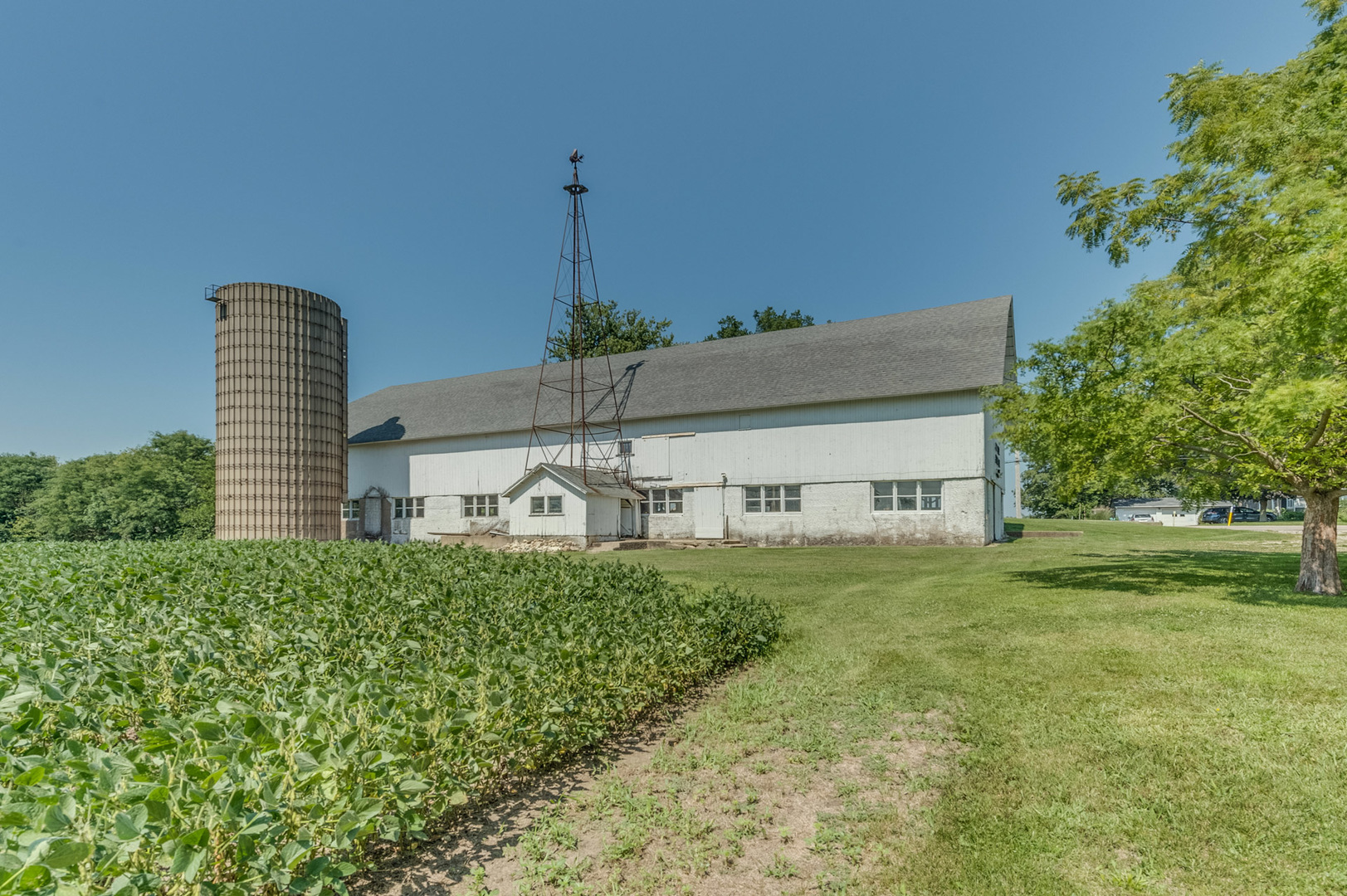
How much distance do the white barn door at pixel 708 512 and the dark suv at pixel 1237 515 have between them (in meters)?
59.4

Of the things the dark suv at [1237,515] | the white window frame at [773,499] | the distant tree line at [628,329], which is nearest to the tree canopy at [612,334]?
the distant tree line at [628,329]

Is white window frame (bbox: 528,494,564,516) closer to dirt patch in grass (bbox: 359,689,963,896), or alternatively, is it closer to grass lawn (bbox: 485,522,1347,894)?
grass lawn (bbox: 485,522,1347,894)

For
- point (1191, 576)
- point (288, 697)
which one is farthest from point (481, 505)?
point (288, 697)

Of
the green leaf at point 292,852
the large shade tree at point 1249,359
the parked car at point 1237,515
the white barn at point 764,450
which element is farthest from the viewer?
the parked car at point 1237,515

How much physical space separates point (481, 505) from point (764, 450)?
13770 mm

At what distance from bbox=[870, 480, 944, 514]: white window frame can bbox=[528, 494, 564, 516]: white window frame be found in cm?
1159

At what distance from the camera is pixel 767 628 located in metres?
7.76

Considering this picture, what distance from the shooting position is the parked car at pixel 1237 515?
64.6 metres

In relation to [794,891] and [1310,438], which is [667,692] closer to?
[794,891]

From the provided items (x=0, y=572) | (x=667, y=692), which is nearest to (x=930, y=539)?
(x=667, y=692)

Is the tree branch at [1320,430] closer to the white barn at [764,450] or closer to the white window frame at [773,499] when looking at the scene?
the white barn at [764,450]

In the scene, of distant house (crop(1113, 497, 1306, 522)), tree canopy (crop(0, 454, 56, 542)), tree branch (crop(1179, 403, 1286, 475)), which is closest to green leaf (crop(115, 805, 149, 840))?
tree branch (crop(1179, 403, 1286, 475))

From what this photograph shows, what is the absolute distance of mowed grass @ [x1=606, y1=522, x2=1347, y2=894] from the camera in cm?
322

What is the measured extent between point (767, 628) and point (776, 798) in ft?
12.6
